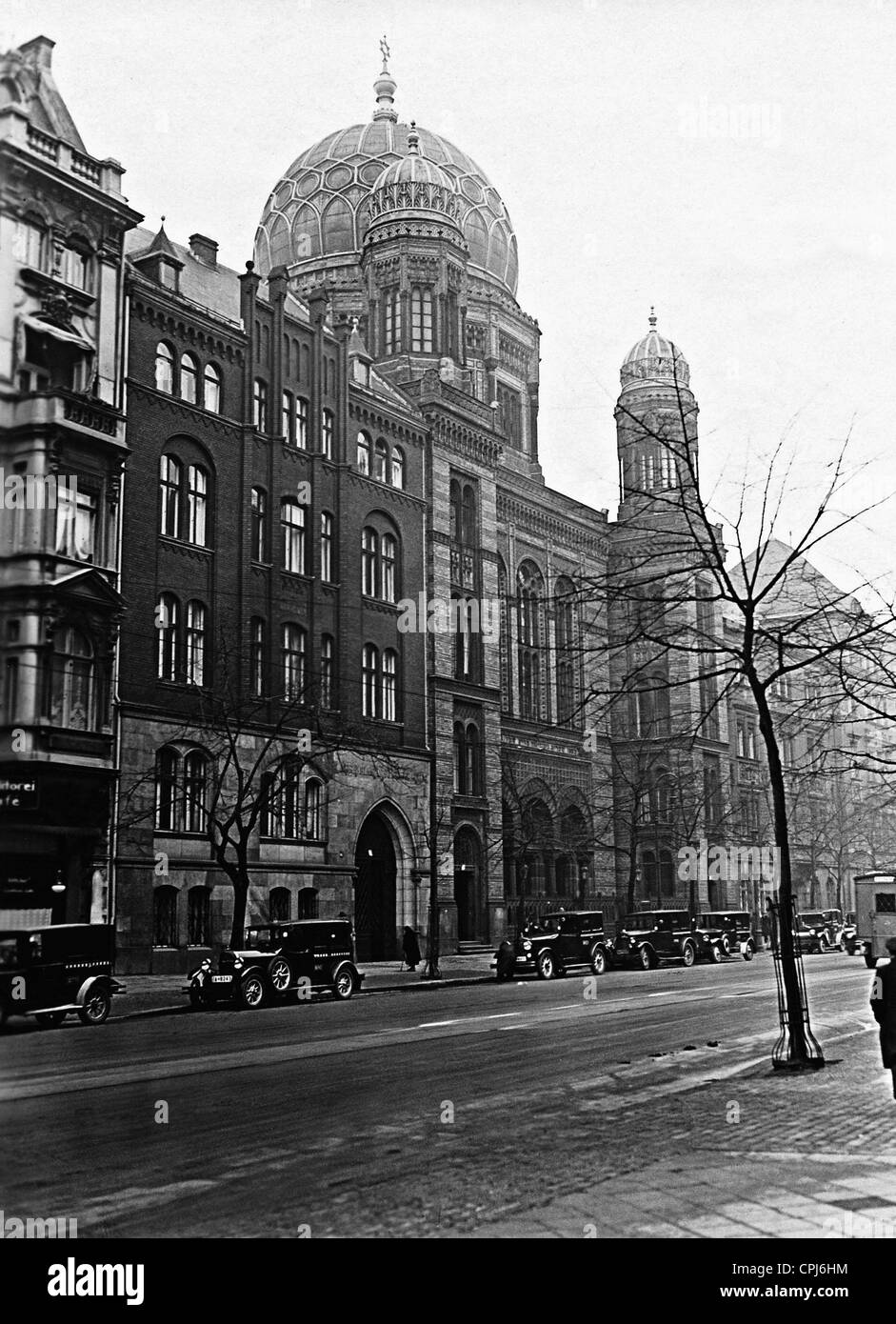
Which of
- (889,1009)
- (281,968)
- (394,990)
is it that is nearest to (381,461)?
(394,990)

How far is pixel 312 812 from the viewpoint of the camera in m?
43.7

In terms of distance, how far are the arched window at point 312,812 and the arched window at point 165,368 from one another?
13.1 metres

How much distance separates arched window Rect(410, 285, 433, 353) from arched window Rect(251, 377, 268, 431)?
15572mm

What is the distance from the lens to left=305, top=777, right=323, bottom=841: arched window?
43281 mm

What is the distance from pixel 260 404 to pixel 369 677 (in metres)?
10.3

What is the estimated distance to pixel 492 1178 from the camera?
863cm

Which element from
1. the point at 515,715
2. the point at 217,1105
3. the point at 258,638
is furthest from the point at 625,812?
the point at 217,1105

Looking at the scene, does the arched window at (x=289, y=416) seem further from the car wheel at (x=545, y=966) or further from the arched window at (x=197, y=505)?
the car wheel at (x=545, y=966)

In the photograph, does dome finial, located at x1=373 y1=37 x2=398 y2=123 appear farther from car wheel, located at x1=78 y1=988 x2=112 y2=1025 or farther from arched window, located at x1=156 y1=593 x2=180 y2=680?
car wheel, located at x1=78 y1=988 x2=112 y2=1025

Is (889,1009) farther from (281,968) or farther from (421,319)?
(421,319)

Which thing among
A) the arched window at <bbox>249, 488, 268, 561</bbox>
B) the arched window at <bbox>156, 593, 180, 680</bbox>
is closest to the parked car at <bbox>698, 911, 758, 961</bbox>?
the arched window at <bbox>249, 488, 268, 561</bbox>

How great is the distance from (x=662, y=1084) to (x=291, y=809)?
29.4 meters

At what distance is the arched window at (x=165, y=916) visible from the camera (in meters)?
36.4

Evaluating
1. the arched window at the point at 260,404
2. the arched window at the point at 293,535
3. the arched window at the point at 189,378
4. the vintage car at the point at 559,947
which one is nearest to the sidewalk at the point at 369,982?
the vintage car at the point at 559,947
